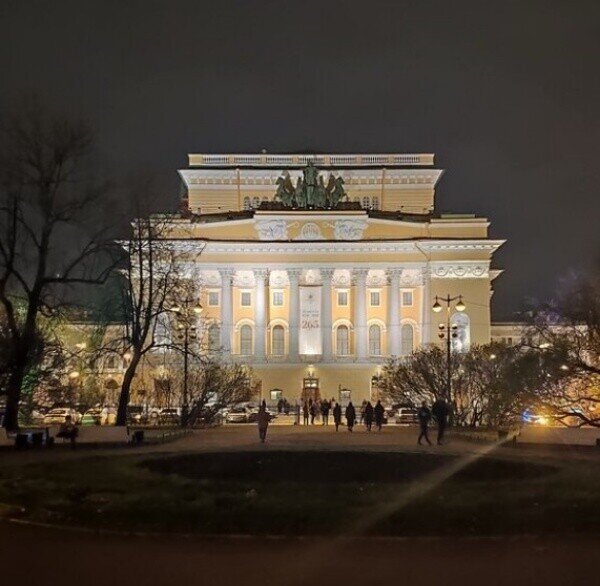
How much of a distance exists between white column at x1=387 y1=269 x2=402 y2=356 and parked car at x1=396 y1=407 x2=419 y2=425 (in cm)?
2535

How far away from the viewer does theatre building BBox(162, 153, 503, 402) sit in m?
82.3

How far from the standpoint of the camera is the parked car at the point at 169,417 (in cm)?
5072

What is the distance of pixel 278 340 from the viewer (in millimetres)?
85812

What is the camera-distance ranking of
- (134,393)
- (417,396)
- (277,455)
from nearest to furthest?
(277,455), (417,396), (134,393)

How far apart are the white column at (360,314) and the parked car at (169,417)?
3070cm

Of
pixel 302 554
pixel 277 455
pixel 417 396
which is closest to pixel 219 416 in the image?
pixel 417 396

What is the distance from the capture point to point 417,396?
53531 millimetres

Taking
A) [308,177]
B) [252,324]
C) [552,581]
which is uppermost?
[308,177]

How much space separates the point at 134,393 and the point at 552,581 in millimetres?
50082

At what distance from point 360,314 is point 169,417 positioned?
113 ft

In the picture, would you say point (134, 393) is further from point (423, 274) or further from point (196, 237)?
point (423, 274)

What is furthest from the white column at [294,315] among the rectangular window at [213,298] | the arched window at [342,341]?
the rectangular window at [213,298]

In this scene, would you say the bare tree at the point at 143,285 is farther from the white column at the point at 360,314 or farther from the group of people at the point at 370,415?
the white column at the point at 360,314

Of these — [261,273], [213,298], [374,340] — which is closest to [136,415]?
[213,298]
